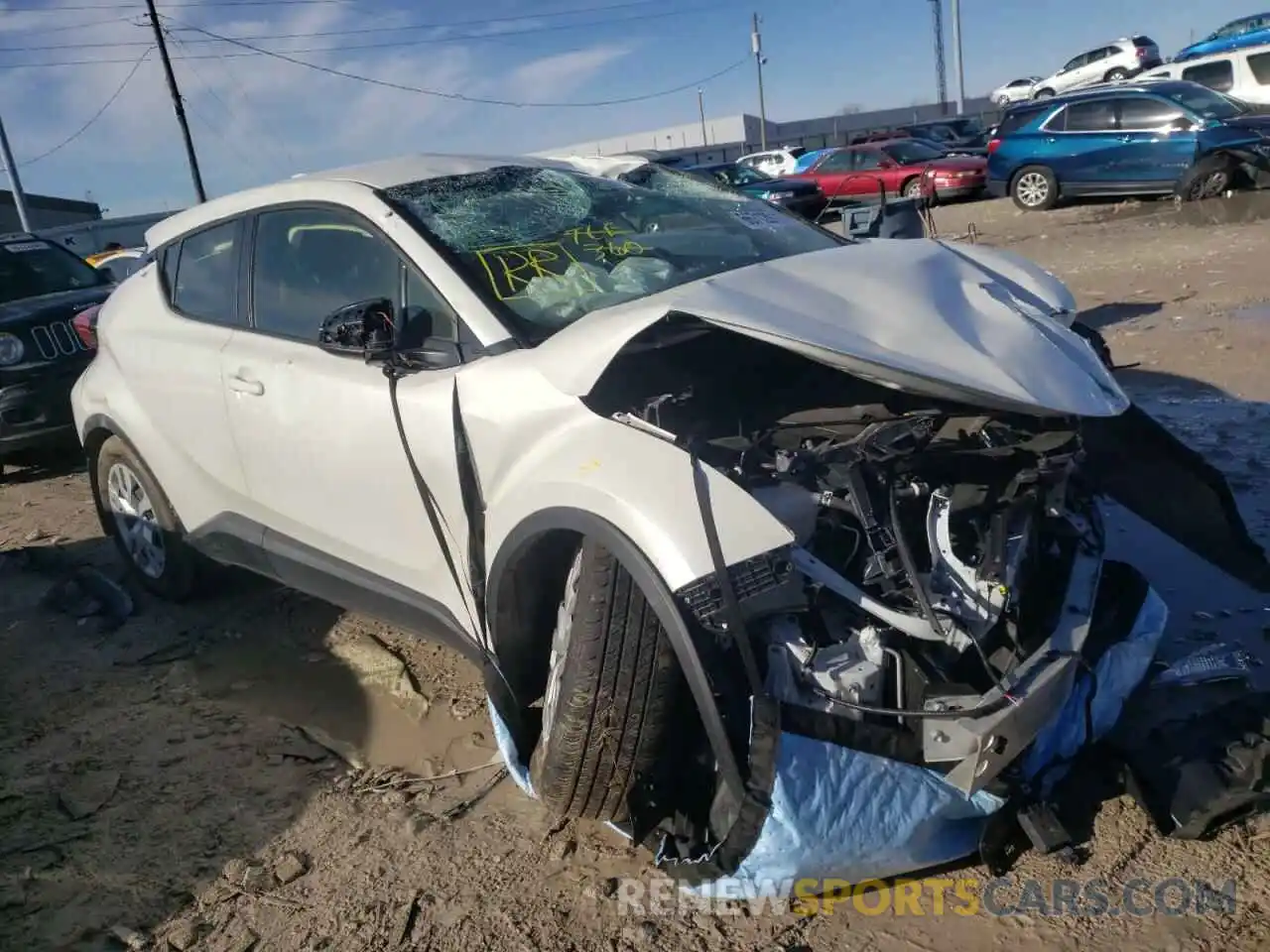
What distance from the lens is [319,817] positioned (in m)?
3.10

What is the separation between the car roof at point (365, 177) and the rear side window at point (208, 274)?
0.20ft

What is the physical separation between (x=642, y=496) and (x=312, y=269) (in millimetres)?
1755

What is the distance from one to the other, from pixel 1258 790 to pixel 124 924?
9.31 ft

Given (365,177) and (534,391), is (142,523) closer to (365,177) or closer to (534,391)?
(365,177)

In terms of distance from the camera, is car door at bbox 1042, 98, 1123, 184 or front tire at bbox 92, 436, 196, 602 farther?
car door at bbox 1042, 98, 1123, 184

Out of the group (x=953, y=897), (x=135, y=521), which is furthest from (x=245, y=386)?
(x=953, y=897)

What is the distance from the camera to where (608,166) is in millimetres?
4059

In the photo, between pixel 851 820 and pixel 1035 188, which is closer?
pixel 851 820

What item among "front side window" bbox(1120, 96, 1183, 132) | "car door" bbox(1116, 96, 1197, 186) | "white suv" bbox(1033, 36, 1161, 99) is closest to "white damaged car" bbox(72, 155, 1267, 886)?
"car door" bbox(1116, 96, 1197, 186)

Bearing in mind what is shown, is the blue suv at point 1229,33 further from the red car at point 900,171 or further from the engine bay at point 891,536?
the engine bay at point 891,536

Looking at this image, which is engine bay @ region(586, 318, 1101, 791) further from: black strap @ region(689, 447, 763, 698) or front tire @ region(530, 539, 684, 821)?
front tire @ region(530, 539, 684, 821)

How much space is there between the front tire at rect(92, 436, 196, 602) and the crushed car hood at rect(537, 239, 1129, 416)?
8.16 ft

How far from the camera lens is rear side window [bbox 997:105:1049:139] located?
15377 mm

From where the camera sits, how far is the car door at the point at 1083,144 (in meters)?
14.4
